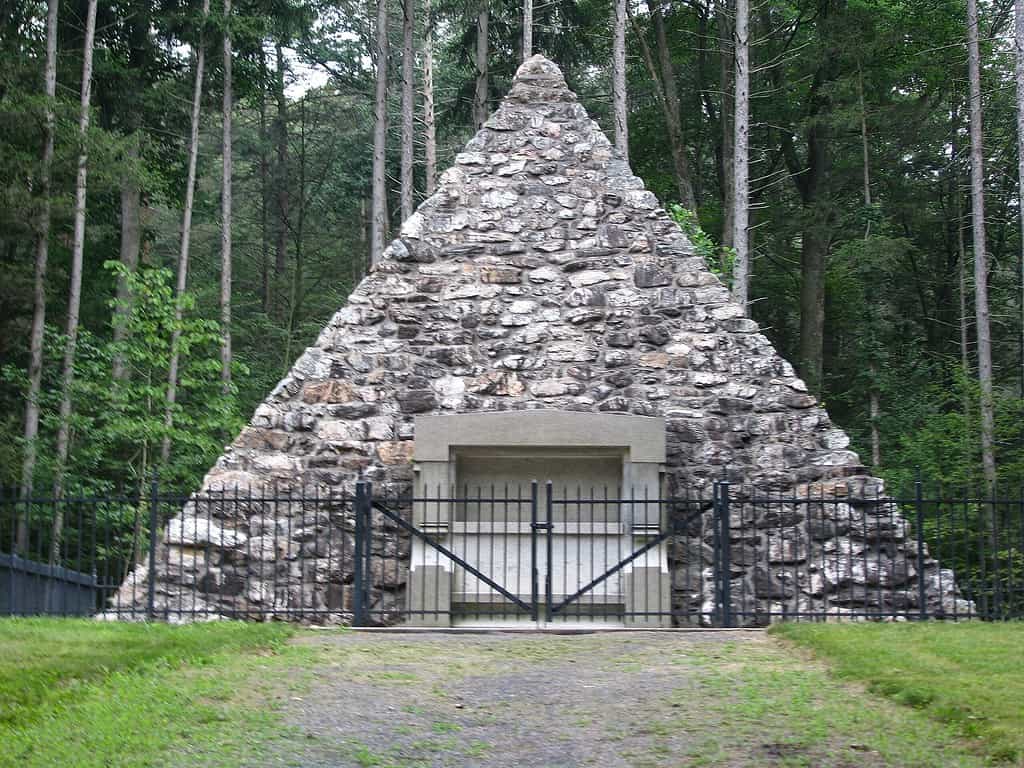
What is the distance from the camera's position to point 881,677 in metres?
7.90

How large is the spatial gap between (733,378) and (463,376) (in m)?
2.69

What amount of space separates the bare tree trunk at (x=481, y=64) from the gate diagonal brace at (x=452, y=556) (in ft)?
54.7

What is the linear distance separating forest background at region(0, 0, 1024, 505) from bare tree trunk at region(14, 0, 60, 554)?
6 cm

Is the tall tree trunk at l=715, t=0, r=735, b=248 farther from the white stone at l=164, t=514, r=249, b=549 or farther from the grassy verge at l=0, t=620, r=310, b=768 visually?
the grassy verge at l=0, t=620, r=310, b=768

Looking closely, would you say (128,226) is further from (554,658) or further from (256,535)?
(554,658)

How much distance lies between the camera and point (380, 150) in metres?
25.4

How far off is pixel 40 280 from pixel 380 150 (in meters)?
7.82

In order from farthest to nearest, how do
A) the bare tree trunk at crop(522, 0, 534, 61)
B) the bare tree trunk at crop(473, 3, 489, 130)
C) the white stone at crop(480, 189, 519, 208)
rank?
the bare tree trunk at crop(473, 3, 489, 130) < the bare tree trunk at crop(522, 0, 534, 61) < the white stone at crop(480, 189, 519, 208)

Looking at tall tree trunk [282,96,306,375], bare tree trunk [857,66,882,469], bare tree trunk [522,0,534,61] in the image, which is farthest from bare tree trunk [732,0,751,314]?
→ tall tree trunk [282,96,306,375]

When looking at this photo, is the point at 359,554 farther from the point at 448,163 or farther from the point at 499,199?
the point at 448,163

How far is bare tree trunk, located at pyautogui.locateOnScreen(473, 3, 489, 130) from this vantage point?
88.9ft

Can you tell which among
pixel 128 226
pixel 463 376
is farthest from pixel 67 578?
pixel 128 226

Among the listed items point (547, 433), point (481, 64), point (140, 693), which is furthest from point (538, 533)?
point (481, 64)

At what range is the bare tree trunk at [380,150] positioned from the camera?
2456cm
